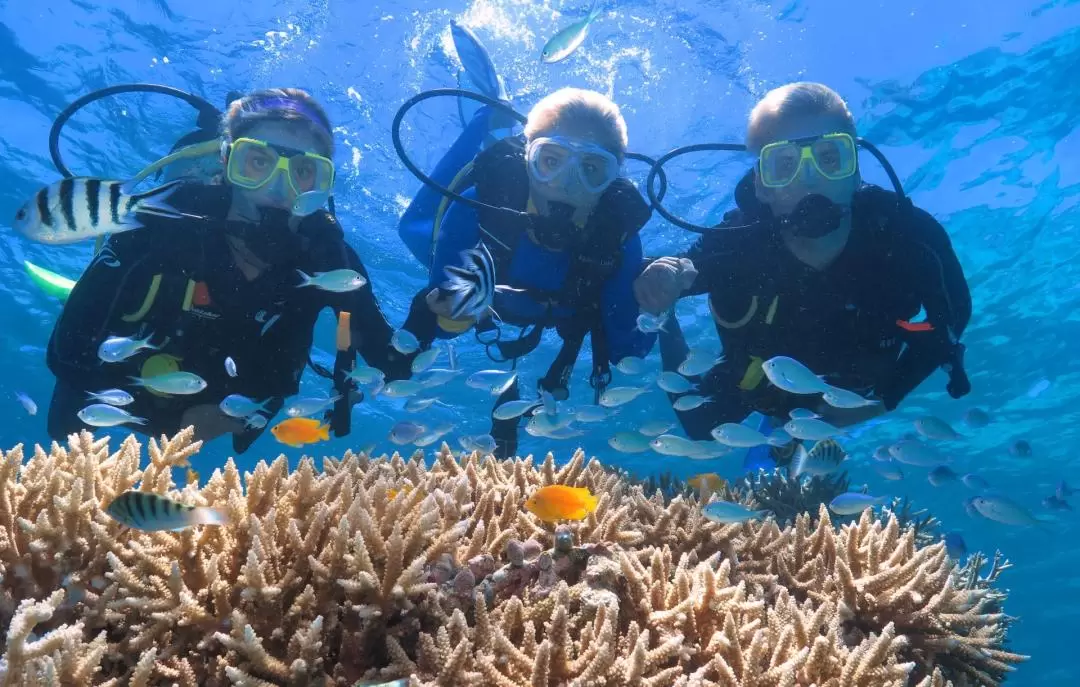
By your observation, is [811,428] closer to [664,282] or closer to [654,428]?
[654,428]

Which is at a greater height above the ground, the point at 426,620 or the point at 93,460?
the point at 93,460

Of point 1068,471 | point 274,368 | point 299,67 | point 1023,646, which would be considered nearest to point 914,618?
point 274,368

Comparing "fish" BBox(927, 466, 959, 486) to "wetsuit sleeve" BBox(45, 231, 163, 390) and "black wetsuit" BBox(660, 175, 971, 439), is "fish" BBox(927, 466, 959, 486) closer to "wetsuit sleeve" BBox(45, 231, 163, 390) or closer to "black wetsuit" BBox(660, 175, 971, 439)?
"black wetsuit" BBox(660, 175, 971, 439)

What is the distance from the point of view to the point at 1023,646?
45250 mm

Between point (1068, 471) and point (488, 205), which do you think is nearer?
point (488, 205)

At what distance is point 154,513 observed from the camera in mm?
2311

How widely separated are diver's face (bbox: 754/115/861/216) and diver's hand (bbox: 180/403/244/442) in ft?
20.6

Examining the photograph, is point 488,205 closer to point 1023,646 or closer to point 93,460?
point 93,460

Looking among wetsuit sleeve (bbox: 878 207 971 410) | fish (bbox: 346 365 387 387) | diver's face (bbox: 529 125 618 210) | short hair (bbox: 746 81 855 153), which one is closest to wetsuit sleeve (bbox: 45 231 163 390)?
fish (bbox: 346 365 387 387)

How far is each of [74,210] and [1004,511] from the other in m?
9.85

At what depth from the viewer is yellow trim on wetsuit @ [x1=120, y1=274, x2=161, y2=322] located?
17.4 ft

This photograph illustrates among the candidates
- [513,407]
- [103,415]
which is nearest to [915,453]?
[513,407]

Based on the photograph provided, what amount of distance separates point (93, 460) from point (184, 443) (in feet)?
2.40

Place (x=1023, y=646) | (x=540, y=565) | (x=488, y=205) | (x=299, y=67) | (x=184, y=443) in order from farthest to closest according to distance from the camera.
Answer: (x=1023, y=646)
(x=299, y=67)
(x=488, y=205)
(x=184, y=443)
(x=540, y=565)
